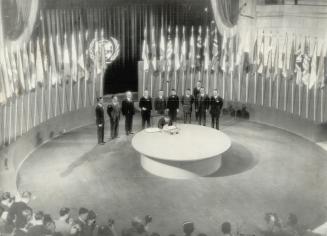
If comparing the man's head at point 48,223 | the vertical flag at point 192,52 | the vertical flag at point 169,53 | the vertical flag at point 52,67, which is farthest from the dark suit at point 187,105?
the man's head at point 48,223

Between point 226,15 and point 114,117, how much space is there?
569 centimetres

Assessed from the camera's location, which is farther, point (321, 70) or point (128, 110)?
point (128, 110)

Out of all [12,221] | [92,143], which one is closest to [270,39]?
[92,143]

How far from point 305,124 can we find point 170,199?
6013 millimetres

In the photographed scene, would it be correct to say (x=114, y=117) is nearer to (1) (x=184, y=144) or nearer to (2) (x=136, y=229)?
(1) (x=184, y=144)

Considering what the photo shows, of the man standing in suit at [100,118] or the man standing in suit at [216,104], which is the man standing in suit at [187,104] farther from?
the man standing in suit at [100,118]

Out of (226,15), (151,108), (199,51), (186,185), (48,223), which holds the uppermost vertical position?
(226,15)

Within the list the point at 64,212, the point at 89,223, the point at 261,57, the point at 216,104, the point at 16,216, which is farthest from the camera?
the point at 261,57

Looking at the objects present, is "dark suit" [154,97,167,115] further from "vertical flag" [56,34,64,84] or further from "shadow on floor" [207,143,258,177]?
"vertical flag" [56,34,64,84]

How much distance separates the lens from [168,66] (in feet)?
55.4

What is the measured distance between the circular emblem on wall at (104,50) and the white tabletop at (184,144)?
396 centimetres

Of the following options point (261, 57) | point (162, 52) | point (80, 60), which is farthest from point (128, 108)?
Result: point (261, 57)

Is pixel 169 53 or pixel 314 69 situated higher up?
pixel 169 53

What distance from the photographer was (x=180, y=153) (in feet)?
37.7
